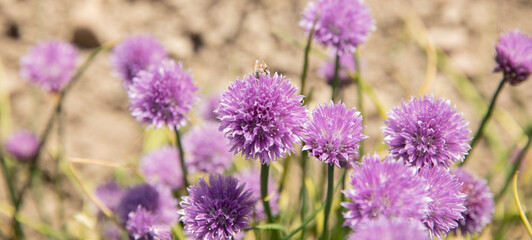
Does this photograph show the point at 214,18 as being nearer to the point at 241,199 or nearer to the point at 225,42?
the point at 225,42

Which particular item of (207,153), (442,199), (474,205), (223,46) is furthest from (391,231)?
(223,46)

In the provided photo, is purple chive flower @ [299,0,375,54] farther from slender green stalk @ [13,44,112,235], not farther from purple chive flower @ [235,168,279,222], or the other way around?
slender green stalk @ [13,44,112,235]

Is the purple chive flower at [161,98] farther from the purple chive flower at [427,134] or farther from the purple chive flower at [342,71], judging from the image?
the purple chive flower at [342,71]

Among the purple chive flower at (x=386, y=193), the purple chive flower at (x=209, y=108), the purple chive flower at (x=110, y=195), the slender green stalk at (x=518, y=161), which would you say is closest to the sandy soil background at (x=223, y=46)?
the purple chive flower at (x=209, y=108)

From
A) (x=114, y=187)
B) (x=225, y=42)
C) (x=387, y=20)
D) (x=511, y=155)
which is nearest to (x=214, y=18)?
(x=225, y=42)

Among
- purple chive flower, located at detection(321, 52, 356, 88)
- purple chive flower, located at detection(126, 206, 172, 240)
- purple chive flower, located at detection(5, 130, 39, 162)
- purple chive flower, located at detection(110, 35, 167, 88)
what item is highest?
purple chive flower, located at detection(321, 52, 356, 88)

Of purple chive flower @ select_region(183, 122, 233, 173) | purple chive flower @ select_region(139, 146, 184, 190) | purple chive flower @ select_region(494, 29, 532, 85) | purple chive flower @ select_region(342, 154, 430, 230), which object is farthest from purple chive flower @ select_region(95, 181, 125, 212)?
purple chive flower @ select_region(494, 29, 532, 85)
